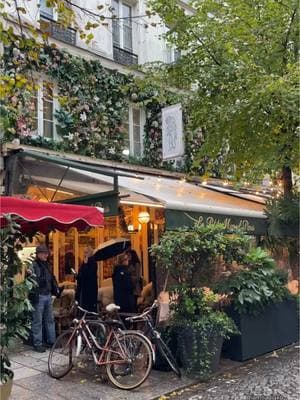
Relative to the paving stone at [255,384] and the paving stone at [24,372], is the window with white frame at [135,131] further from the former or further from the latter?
the paving stone at [255,384]

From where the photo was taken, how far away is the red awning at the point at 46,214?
5.35 m

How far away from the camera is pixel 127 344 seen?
6359mm

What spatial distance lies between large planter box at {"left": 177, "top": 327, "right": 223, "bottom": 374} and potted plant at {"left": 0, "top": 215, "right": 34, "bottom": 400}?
8.48ft

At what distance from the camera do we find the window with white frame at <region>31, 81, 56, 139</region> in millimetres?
11703

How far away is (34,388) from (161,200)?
377 centimetres

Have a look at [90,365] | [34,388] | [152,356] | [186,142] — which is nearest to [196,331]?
[152,356]

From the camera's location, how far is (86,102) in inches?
A: 501

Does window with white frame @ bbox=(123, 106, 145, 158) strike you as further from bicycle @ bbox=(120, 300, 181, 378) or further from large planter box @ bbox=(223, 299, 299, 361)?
bicycle @ bbox=(120, 300, 181, 378)

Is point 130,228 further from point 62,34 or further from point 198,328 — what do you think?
point 198,328

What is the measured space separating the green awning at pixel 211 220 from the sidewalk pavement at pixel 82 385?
8.06 feet

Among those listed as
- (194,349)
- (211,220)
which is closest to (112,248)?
(211,220)

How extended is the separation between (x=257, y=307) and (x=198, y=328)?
1.50 metres

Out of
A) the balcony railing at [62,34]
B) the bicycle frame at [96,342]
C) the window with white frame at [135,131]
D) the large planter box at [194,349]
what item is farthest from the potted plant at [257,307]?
the balcony railing at [62,34]

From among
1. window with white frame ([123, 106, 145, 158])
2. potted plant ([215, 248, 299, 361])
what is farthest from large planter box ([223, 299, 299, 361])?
window with white frame ([123, 106, 145, 158])
